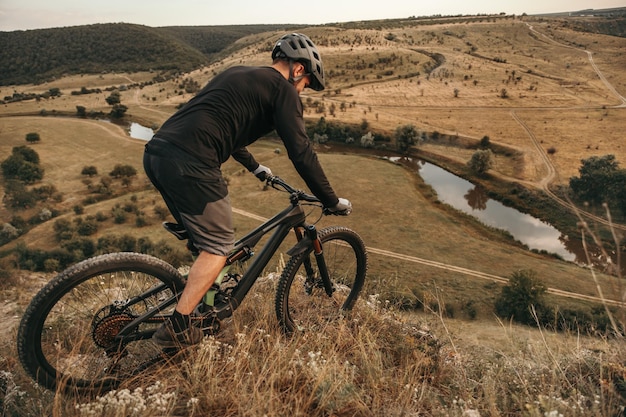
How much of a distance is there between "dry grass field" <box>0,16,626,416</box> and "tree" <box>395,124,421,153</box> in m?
3.14

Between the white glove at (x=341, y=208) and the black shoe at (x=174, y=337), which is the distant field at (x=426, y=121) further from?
the black shoe at (x=174, y=337)

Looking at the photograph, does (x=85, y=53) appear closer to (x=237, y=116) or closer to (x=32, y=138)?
(x=32, y=138)

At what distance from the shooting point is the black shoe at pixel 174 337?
369 centimetres

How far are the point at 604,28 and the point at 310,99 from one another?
176m

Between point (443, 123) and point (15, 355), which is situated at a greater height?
point (15, 355)

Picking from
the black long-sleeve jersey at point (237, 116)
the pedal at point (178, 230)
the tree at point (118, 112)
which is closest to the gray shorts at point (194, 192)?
the black long-sleeve jersey at point (237, 116)

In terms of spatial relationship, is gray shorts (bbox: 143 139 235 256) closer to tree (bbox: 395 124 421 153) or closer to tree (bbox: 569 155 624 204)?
tree (bbox: 569 155 624 204)

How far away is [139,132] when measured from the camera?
76.6m

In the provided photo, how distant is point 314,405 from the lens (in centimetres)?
334

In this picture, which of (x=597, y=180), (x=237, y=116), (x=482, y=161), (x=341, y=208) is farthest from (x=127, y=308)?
(x=482, y=161)

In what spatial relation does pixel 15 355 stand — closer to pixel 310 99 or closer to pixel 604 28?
pixel 310 99

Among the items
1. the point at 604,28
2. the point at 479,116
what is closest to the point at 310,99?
the point at 479,116

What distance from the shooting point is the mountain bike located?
11.0ft

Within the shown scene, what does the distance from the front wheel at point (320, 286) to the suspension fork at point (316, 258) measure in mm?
18
